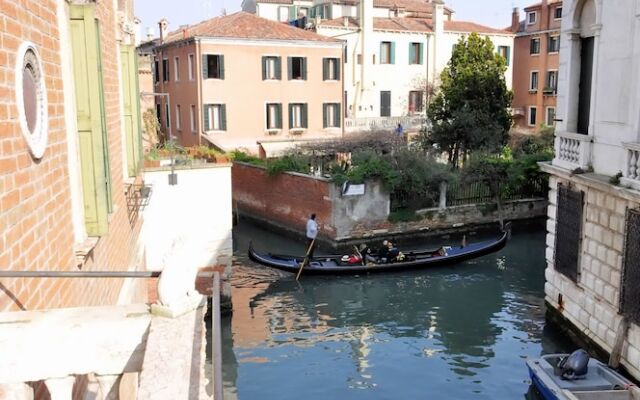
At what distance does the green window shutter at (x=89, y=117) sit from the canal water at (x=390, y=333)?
631 centimetres

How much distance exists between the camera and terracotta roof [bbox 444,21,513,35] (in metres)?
33.7

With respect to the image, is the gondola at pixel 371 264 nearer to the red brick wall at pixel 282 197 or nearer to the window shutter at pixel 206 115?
the red brick wall at pixel 282 197

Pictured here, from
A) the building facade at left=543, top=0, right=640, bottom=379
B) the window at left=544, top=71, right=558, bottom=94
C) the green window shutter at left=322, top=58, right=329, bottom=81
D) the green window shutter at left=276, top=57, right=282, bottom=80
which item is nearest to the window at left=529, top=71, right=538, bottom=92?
the window at left=544, top=71, right=558, bottom=94

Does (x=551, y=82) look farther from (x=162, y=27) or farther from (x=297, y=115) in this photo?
(x=162, y=27)

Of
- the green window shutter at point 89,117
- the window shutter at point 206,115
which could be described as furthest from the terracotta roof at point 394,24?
the green window shutter at point 89,117

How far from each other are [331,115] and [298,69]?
2.47 meters

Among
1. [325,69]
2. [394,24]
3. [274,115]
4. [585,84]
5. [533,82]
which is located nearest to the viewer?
[585,84]

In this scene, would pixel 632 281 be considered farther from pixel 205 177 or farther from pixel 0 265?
pixel 0 265

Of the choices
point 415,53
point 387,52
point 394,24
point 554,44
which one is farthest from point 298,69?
point 554,44

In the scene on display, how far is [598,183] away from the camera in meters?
9.62

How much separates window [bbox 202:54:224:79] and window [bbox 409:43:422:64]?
11383mm

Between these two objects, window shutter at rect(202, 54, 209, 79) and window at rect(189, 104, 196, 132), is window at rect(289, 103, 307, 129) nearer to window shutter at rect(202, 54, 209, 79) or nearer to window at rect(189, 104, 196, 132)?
window shutter at rect(202, 54, 209, 79)

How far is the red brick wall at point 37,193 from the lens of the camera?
261cm

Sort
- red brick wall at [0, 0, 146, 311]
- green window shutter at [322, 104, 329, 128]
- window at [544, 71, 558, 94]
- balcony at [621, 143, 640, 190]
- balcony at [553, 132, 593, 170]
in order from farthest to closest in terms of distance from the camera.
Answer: window at [544, 71, 558, 94], green window shutter at [322, 104, 329, 128], balcony at [553, 132, 593, 170], balcony at [621, 143, 640, 190], red brick wall at [0, 0, 146, 311]
